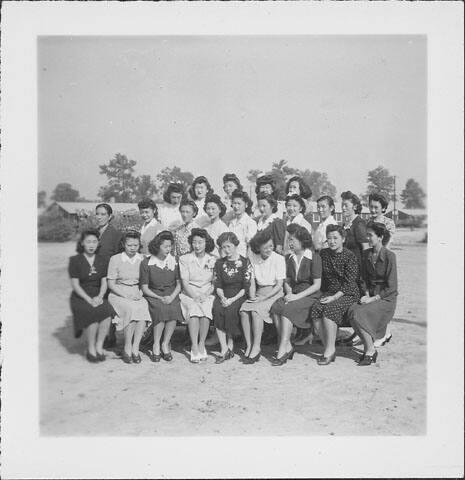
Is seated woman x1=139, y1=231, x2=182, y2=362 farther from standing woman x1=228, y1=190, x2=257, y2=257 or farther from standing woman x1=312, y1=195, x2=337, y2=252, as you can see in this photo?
standing woman x1=312, y1=195, x2=337, y2=252

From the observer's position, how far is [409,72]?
5.17 meters

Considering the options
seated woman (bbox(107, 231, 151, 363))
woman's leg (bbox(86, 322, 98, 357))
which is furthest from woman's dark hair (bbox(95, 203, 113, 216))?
woman's leg (bbox(86, 322, 98, 357))

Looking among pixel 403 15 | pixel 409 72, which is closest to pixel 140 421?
pixel 409 72

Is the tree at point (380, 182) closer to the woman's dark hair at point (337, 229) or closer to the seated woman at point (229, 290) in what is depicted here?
the woman's dark hair at point (337, 229)

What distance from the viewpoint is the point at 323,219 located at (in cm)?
535

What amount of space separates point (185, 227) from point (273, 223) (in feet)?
2.82

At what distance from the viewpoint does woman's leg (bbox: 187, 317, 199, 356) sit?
5.14 meters

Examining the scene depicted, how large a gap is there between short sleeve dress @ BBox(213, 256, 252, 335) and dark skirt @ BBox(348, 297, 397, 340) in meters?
1.03

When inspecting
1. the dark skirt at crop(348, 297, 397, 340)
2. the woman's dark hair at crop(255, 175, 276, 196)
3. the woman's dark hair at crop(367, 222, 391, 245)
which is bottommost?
the dark skirt at crop(348, 297, 397, 340)

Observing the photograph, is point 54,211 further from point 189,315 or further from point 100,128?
point 189,315

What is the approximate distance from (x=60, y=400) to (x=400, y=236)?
3593 mm

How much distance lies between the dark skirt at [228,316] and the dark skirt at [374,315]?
1.05 metres

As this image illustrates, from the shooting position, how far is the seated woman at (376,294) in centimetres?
514

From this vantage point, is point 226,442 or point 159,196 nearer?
point 226,442
